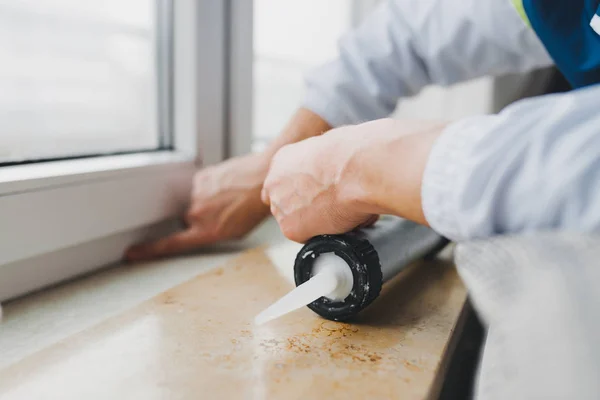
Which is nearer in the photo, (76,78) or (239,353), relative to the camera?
(239,353)

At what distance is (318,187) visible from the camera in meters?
0.51

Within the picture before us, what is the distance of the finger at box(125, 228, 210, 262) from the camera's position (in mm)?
790

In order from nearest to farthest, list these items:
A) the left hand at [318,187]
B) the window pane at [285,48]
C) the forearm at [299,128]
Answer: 1. the left hand at [318,187]
2. the forearm at [299,128]
3. the window pane at [285,48]

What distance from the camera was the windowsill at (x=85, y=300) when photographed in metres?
0.51

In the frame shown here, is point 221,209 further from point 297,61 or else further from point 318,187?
point 297,61

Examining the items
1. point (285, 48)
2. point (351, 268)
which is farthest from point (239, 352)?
point (285, 48)

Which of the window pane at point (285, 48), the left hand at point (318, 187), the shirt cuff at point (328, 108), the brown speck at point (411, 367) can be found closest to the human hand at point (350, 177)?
the left hand at point (318, 187)

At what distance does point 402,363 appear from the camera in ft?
1.45

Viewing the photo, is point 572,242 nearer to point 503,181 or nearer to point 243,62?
point 503,181

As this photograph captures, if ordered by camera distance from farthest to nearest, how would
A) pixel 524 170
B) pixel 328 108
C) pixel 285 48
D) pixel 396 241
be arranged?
1. pixel 285 48
2. pixel 328 108
3. pixel 396 241
4. pixel 524 170

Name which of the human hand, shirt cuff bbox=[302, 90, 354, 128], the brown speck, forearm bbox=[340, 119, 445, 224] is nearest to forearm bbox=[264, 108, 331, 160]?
shirt cuff bbox=[302, 90, 354, 128]

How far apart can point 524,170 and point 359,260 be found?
179 mm

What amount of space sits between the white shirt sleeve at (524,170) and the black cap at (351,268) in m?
0.12

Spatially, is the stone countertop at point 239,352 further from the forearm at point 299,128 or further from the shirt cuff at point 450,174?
the forearm at point 299,128
